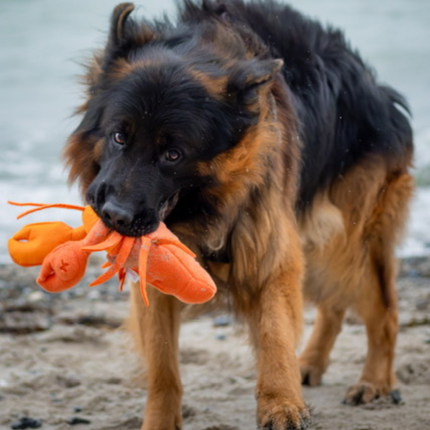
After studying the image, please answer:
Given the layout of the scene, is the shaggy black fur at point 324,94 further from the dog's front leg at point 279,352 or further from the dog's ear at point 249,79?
the dog's front leg at point 279,352

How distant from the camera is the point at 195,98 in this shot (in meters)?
3.82

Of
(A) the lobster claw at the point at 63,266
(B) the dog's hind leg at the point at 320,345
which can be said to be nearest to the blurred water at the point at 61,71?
(A) the lobster claw at the point at 63,266

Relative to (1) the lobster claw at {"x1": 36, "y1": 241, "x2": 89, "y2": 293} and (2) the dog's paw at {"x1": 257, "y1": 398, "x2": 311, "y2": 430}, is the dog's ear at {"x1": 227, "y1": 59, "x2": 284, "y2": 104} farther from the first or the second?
(2) the dog's paw at {"x1": 257, "y1": 398, "x2": 311, "y2": 430}

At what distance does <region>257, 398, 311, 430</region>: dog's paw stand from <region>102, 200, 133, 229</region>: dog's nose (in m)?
1.22

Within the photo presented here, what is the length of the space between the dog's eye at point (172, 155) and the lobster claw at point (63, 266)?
1.88 ft

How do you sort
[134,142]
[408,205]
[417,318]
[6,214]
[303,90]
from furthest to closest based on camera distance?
[6,214], [417,318], [408,205], [303,90], [134,142]

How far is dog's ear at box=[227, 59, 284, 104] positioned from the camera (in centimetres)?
388

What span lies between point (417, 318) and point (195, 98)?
3.41 metres

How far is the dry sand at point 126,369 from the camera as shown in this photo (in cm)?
464

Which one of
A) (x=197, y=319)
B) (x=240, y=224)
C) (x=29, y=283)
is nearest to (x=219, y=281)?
(x=240, y=224)

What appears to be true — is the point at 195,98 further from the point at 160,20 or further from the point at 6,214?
the point at 6,214

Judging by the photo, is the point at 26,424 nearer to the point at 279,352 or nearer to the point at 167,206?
the point at 279,352

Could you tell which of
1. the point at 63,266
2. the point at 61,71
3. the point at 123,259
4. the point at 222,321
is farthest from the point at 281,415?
the point at 61,71

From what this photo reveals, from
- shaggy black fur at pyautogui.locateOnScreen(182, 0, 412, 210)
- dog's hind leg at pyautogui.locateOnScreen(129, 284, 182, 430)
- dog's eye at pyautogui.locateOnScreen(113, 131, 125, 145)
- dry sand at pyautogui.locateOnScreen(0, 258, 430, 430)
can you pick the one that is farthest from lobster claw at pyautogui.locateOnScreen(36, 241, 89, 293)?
shaggy black fur at pyautogui.locateOnScreen(182, 0, 412, 210)
